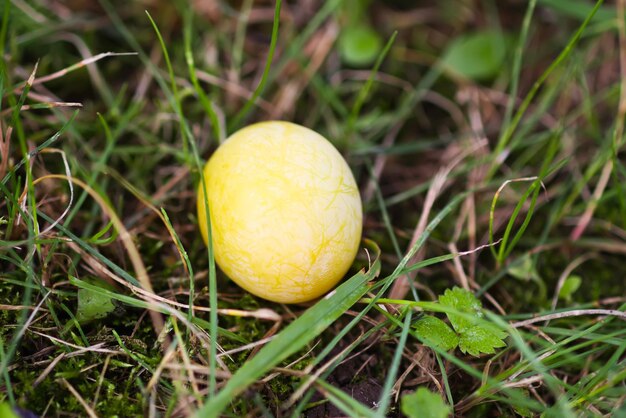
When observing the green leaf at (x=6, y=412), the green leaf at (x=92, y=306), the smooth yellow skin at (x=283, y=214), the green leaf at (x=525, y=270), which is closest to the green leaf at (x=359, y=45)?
the smooth yellow skin at (x=283, y=214)

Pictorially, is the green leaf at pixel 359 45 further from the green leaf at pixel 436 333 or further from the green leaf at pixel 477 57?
the green leaf at pixel 436 333

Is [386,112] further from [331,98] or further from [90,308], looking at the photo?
[90,308]

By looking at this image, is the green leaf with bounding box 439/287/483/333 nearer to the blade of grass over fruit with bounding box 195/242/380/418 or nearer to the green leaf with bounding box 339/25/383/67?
the blade of grass over fruit with bounding box 195/242/380/418

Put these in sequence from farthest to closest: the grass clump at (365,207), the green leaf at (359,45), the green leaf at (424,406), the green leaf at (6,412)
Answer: the green leaf at (359,45)
the grass clump at (365,207)
the green leaf at (424,406)
the green leaf at (6,412)

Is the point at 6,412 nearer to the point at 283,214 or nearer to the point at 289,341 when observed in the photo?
the point at 289,341

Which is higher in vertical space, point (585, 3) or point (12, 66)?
point (585, 3)

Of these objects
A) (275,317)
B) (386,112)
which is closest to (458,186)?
(386,112)
